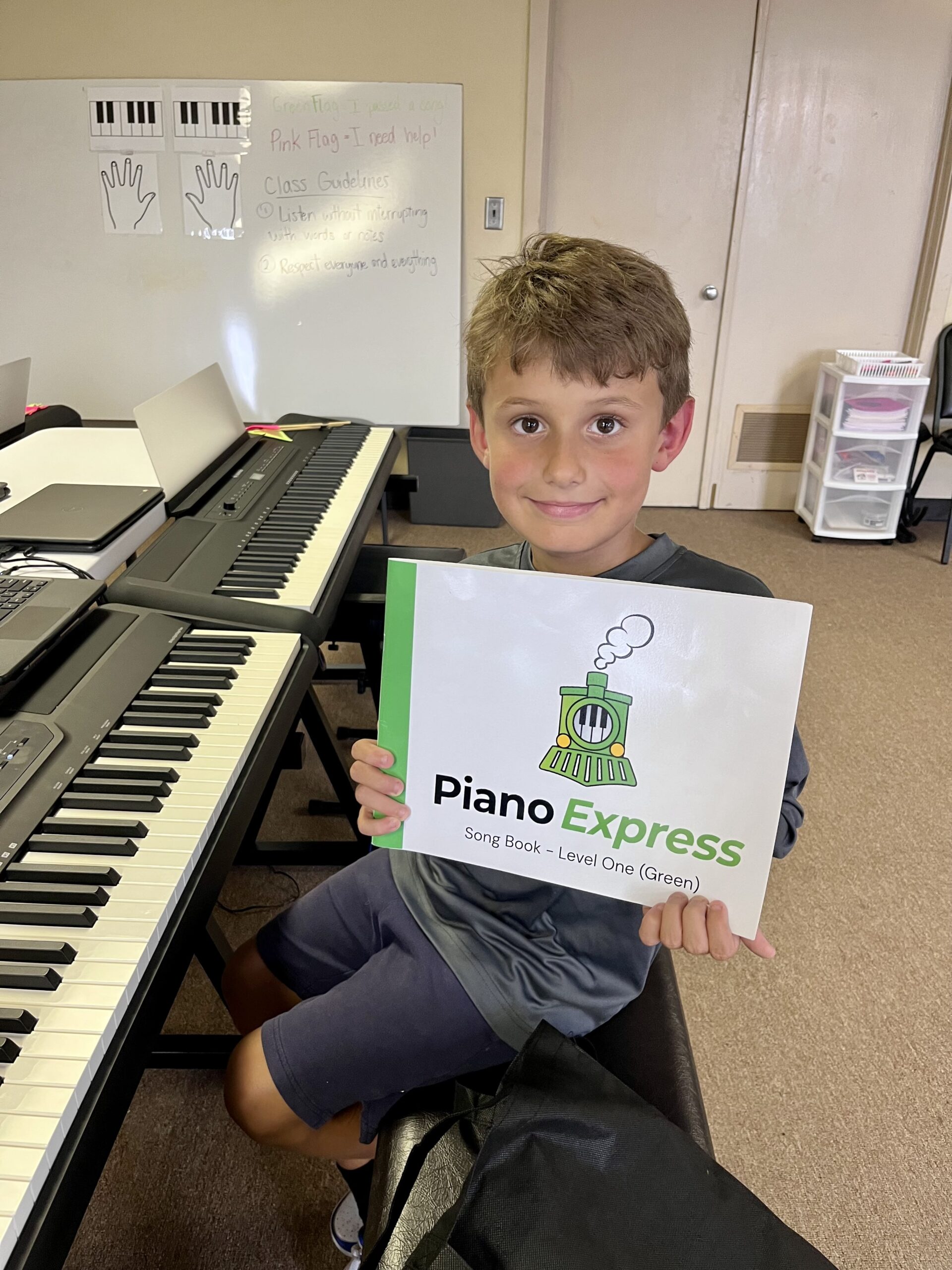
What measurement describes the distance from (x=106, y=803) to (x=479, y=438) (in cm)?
55

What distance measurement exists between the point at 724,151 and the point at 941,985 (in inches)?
130

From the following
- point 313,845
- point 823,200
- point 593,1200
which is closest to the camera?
point 593,1200

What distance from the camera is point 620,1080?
2.37ft

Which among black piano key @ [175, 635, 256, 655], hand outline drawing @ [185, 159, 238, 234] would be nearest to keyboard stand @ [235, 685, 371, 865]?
black piano key @ [175, 635, 256, 655]

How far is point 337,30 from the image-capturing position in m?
3.27

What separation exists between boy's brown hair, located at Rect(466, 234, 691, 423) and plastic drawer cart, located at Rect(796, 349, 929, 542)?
284 centimetres

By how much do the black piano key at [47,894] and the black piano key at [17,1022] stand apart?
0.37 feet

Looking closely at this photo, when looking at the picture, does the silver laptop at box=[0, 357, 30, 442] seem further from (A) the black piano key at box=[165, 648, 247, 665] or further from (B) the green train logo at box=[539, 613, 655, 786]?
(B) the green train logo at box=[539, 613, 655, 786]

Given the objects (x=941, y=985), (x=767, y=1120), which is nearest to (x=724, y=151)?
(x=941, y=985)

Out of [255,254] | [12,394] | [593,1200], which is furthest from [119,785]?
[255,254]

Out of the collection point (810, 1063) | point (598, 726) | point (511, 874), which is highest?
point (598, 726)

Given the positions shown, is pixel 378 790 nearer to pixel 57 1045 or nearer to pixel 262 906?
pixel 57 1045

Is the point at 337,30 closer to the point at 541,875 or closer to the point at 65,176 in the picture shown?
the point at 65,176

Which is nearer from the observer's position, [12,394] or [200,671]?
[200,671]
